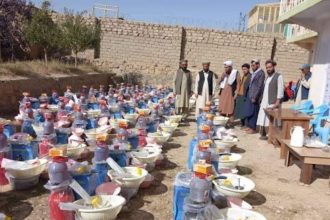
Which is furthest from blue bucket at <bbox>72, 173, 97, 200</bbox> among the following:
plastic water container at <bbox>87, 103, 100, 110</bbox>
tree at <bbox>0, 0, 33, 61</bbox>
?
tree at <bbox>0, 0, 33, 61</bbox>

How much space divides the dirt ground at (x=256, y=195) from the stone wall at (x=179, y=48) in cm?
1020

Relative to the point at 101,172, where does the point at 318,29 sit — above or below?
above

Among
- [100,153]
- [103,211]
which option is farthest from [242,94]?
[103,211]

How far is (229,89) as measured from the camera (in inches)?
277

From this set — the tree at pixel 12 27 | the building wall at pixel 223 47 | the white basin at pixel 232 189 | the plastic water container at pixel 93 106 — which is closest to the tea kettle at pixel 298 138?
the white basin at pixel 232 189

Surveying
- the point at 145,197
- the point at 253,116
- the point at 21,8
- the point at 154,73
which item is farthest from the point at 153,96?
the point at 21,8

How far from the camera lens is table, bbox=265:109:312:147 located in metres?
5.11

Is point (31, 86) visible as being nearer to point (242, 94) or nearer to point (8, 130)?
point (8, 130)

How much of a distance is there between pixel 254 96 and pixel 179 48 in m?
9.06

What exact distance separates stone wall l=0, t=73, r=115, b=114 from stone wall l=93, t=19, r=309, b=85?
484cm

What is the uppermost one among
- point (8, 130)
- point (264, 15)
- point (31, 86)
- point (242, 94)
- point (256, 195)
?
point (264, 15)

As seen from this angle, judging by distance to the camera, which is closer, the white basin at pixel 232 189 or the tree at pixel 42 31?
the white basin at pixel 232 189

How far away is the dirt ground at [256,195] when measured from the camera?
309 cm

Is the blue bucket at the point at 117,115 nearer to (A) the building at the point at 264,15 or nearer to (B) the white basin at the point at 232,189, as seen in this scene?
(B) the white basin at the point at 232,189
